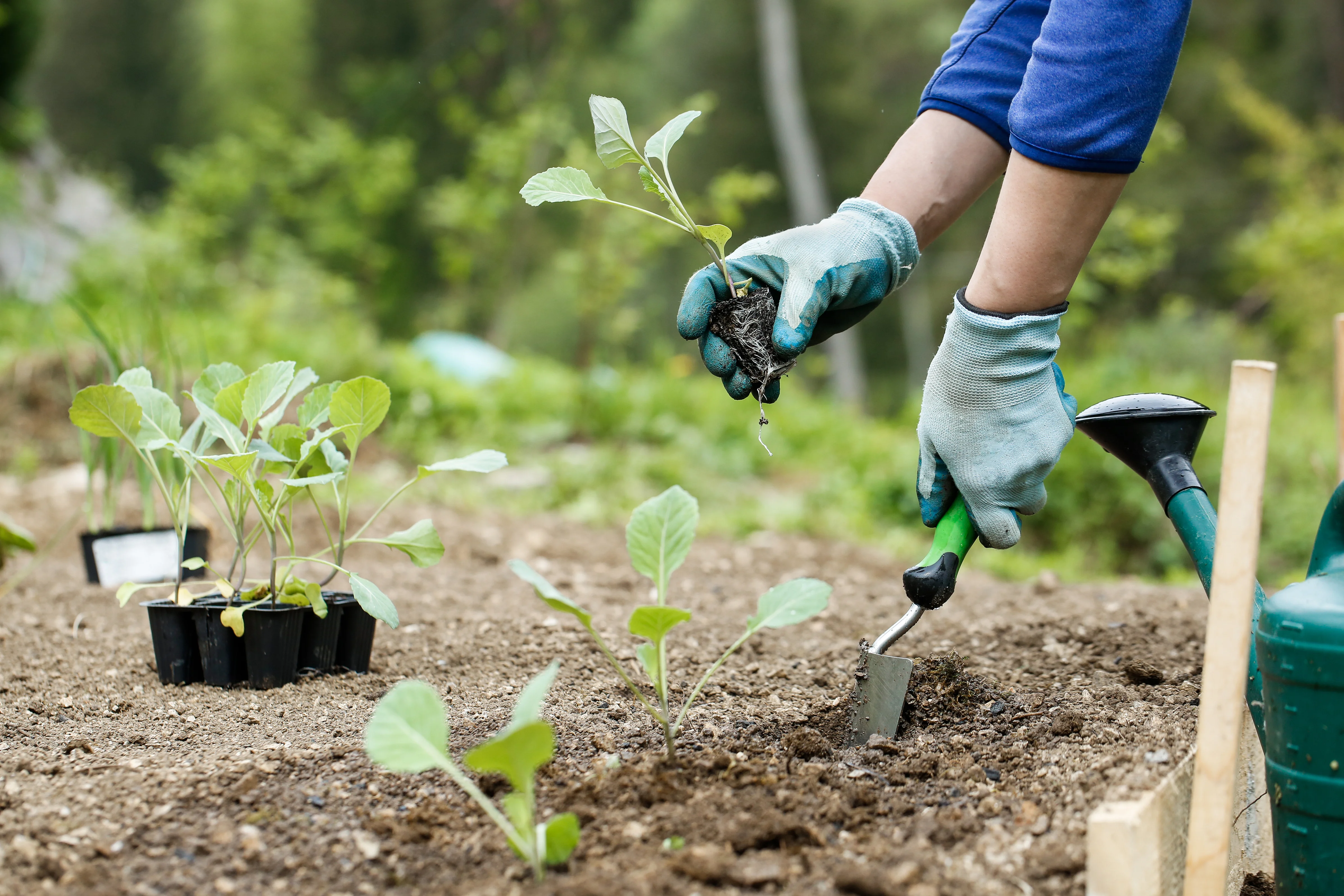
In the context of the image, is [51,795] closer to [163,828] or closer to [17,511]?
[163,828]

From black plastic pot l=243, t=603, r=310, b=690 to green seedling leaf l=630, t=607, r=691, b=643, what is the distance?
0.68 metres

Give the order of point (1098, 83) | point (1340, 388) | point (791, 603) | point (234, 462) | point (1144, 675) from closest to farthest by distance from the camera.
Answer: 1. point (791, 603)
2. point (1098, 83)
3. point (234, 462)
4. point (1144, 675)
5. point (1340, 388)

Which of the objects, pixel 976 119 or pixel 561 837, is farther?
pixel 976 119

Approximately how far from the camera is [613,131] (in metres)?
1.20

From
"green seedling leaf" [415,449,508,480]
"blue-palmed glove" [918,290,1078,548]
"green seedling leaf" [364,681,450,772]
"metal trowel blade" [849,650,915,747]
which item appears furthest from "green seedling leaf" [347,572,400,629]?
"blue-palmed glove" [918,290,1078,548]

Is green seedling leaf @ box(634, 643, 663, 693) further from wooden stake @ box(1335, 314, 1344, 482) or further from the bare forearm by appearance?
wooden stake @ box(1335, 314, 1344, 482)

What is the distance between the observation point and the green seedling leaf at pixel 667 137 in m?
1.16

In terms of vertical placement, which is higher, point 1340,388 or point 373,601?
point 1340,388

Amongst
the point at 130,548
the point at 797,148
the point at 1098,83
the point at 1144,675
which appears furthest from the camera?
the point at 797,148

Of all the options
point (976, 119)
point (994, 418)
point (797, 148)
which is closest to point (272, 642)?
point (994, 418)

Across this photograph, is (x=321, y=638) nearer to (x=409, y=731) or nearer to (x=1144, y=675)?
(x=409, y=731)

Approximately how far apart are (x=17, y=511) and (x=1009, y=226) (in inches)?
136

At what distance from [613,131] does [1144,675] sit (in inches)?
44.7

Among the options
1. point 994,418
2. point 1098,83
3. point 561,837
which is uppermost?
point 1098,83
